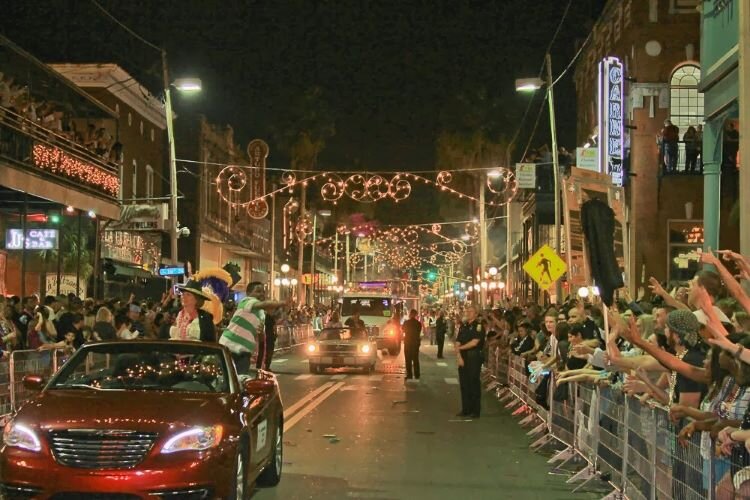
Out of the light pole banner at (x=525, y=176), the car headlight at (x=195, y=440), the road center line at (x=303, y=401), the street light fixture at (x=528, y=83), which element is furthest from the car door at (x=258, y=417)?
the light pole banner at (x=525, y=176)

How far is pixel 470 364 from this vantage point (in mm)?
17625

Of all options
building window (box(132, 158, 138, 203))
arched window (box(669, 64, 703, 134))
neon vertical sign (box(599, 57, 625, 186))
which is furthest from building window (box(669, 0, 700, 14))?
building window (box(132, 158, 138, 203))

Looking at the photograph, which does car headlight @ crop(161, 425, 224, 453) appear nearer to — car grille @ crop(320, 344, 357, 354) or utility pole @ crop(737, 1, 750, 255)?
utility pole @ crop(737, 1, 750, 255)

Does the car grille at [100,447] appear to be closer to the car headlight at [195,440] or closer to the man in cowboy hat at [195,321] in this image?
the car headlight at [195,440]

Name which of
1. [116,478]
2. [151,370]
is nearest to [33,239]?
[151,370]

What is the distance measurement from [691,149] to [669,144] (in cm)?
61

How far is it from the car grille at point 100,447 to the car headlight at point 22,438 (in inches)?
5.4

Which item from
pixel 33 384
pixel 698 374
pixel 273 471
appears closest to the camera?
pixel 698 374

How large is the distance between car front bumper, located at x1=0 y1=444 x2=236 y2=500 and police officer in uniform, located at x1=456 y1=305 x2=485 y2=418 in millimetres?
10098

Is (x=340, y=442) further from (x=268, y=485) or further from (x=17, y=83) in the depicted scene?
(x=17, y=83)

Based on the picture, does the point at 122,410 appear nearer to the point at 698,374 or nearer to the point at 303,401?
the point at 698,374

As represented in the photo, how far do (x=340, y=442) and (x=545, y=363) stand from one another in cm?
330

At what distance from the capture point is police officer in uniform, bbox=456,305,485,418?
1762 cm

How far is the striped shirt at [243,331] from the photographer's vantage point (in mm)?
12312
